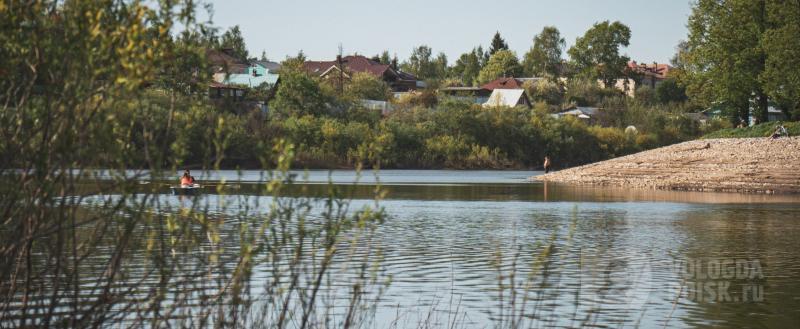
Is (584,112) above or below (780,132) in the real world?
above

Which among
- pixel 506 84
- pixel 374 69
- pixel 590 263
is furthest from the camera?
pixel 374 69

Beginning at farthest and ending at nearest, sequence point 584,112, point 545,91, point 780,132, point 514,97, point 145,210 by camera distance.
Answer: point 545,91
point 514,97
point 584,112
point 780,132
point 145,210

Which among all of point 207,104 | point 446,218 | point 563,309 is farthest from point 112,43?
point 446,218

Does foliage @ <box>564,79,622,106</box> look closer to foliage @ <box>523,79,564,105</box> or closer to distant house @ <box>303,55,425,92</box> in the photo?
foliage @ <box>523,79,564,105</box>

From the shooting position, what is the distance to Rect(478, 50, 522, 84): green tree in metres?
182

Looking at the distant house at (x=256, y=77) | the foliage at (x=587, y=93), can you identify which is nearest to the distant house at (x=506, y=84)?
the foliage at (x=587, y=93)

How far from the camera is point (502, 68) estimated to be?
605 ft

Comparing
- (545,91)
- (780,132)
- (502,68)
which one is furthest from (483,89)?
(780,132)

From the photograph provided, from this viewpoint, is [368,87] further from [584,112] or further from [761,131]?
[761,131]

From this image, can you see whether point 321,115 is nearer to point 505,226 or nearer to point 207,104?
point 505,226

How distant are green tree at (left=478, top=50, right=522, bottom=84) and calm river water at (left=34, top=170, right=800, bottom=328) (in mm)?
137029

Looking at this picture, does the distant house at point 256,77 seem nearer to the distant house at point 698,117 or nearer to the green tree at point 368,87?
the green tree at point 368,87

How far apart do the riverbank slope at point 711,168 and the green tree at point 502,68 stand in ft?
362

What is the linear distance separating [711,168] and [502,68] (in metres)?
124
